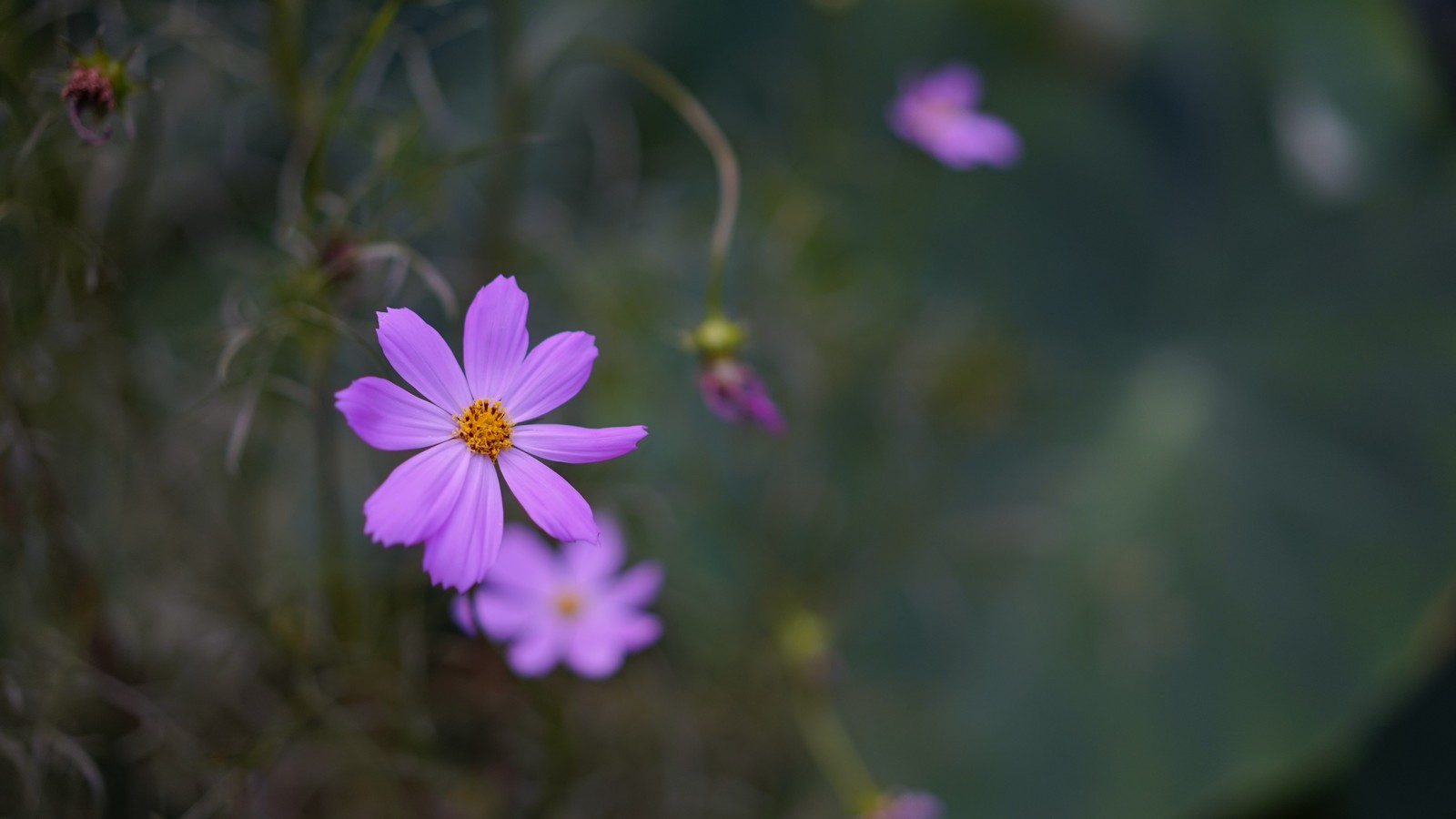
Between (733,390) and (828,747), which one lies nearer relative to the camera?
(733,390)

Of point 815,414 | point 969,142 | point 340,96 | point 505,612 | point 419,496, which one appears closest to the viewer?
point 419,496

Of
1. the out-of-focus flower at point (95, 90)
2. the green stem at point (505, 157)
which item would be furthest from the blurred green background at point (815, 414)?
the out-of-focus flower at point (95, 90)

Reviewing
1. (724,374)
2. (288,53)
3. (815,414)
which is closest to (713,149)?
(724,374)

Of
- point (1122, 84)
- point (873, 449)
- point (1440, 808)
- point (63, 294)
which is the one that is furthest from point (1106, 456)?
point (63, 294)

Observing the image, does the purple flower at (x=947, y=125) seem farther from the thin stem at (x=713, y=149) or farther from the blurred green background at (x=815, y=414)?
the thin stem at (x=713, y=149)

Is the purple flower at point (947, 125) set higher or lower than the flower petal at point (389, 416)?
higher

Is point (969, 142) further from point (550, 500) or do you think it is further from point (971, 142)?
point (550, 500)

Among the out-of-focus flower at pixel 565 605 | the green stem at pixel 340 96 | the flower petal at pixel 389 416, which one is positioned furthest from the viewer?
the out-of-focus flower at pixel 565 605
